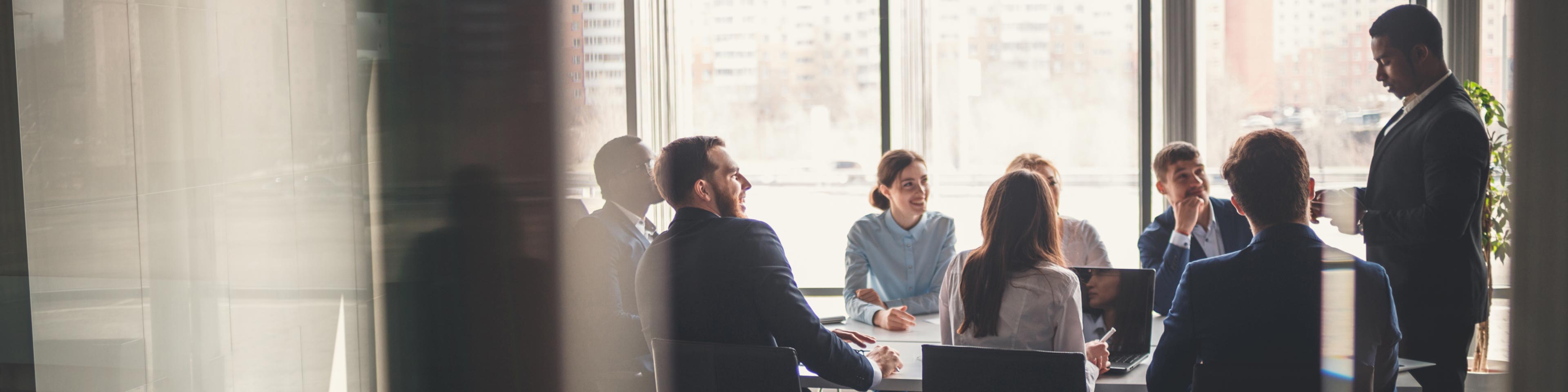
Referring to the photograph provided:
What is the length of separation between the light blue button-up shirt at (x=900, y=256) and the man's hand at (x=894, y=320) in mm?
364

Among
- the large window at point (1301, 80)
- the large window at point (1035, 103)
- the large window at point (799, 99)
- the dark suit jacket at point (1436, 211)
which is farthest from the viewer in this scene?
the large window at point (799, 99)

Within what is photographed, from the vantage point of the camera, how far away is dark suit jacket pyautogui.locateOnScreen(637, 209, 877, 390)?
1.63 m

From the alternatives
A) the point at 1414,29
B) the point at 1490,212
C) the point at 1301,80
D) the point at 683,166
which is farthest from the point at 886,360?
the point at 1301,80

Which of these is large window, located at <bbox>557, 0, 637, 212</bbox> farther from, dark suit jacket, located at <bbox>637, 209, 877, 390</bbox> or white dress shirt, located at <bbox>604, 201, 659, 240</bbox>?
dark suit jacket, located at <bbox>637, 209, 877, 390</bbox>

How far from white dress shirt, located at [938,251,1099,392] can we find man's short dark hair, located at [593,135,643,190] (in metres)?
1.17

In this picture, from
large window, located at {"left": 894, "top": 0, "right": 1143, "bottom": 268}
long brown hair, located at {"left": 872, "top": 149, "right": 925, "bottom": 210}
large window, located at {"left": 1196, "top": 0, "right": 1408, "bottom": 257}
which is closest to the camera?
long brown hair, located at {"left": 872, "top": 149, "right": 925, "bottom": 210}

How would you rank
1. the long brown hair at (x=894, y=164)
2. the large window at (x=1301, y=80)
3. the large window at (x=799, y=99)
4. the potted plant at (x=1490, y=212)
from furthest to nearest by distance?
the large window at (x=799, y=99) < the large window at (x=1301, y=80) < the potted plant at (x=1490, y=212) < the long brown hair at (x=894, y=164)

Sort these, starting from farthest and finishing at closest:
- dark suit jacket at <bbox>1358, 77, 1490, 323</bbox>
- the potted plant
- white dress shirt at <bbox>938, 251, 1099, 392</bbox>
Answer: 1. the potted plant
2. dark suit jacket at <bbox>1358, 77, 1490, 323</bbox>
3. white dress shirt at <bbox>938, 251, 1099, 392</bbox>

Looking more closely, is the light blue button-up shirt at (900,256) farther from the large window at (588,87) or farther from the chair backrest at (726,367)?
the chair backrest at (726,367)

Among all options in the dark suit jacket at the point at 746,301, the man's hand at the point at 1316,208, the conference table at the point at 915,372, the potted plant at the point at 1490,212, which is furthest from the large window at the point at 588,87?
the potted plant at the point at 1490,212

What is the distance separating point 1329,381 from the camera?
136 centimetres

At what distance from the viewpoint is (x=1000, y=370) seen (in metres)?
1.47

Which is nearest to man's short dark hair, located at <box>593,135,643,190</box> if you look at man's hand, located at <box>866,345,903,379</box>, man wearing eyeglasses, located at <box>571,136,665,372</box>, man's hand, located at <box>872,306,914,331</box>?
man wearing eyeglasses, located at <box>571,136,665,372</box>

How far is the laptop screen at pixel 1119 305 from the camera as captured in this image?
75.2 inches
